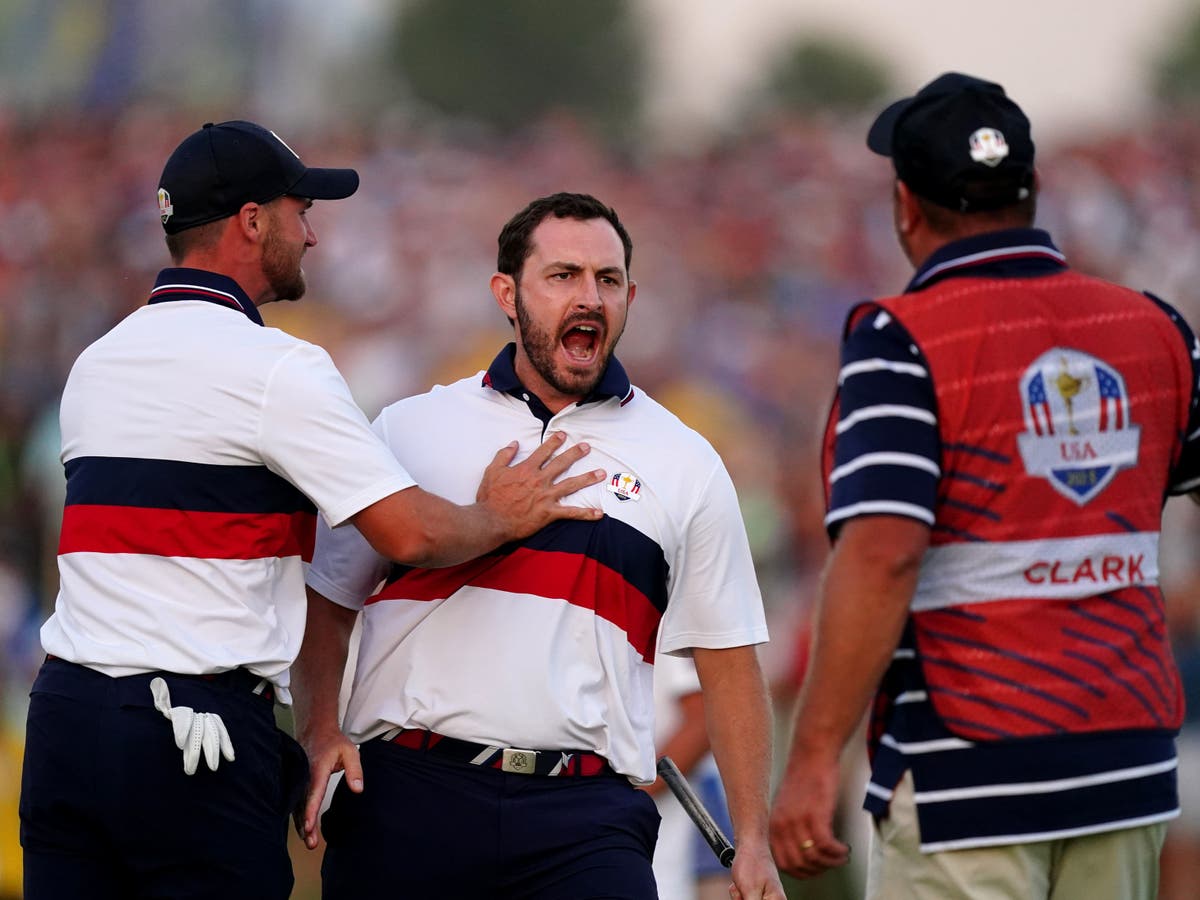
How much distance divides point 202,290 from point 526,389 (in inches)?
33.7

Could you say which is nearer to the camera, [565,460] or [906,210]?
[906,210]

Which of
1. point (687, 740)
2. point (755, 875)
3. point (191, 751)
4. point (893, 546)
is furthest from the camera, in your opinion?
point (687, 740)

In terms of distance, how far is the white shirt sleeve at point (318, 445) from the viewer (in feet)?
10.9

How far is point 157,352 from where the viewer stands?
3.41m

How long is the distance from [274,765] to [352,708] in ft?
1.38

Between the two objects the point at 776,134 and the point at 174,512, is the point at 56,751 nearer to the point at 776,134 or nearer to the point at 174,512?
the point at 174,512

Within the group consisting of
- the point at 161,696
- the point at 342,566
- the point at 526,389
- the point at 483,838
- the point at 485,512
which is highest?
the point at 526,389

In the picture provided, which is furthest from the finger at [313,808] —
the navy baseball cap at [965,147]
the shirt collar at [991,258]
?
the navy baseball cap at [965,147]

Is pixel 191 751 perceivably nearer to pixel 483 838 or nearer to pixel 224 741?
pixel 224 741

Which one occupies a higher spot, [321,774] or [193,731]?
[193,731]

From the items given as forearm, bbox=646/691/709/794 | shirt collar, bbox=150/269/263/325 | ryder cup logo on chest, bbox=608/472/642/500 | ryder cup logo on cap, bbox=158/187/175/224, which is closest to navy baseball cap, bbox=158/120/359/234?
ryder cup logo on cap, bbox=158/187/175/224

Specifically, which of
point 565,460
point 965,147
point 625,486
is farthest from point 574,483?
point 965,147

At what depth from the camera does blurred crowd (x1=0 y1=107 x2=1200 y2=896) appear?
32.2ft

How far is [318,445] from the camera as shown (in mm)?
3340
